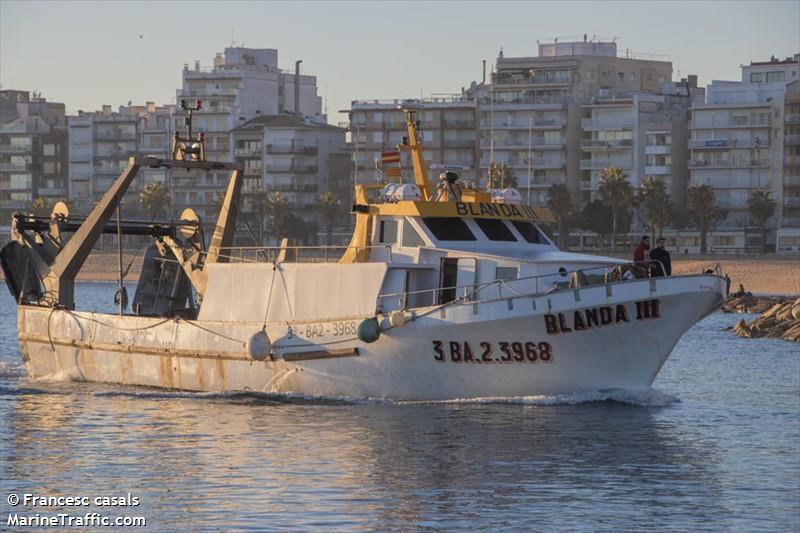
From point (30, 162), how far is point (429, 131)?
47.0m

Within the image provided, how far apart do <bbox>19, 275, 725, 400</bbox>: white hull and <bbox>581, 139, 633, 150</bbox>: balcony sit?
103m

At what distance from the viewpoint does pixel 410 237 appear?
35750 mm

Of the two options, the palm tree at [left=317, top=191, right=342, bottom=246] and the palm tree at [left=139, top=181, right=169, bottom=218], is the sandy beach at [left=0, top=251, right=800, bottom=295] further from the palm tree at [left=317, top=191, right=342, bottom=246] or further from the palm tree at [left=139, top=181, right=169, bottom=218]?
the palm tree at [left=139, top=181, right=169, bottom=218]

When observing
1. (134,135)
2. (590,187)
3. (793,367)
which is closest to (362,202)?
(793,367)

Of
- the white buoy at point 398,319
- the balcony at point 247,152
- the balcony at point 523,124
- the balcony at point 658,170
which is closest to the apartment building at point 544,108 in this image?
the balcony at point 523,124

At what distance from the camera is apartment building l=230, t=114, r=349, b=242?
150 meters

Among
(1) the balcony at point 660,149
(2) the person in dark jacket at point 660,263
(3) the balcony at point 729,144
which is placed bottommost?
(2) the person in dark jacket at point 660,263

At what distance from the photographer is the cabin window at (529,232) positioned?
3716cm

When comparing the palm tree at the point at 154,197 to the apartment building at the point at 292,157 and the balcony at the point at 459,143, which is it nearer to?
the apartment building at the point at 292,157

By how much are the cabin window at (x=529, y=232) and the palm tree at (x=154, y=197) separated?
111582 mm

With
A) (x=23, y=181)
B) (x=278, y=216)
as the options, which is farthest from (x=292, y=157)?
(x=23, y=181)

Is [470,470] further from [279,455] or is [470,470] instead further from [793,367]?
[793,367]

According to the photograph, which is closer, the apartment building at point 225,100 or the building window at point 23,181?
the apartment building at point 225,100

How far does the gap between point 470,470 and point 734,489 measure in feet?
15.2
